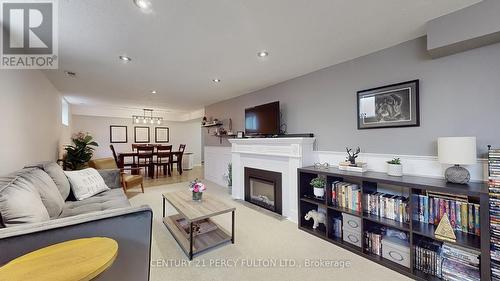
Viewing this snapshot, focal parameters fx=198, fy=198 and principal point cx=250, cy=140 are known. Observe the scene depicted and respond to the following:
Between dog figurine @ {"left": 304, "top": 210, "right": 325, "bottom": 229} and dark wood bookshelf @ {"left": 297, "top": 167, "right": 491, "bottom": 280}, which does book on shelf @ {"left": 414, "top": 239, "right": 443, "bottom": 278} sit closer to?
dark wood bookshelf @ {"left": 297, "top": 167, "right": 491, "bottom": 280}

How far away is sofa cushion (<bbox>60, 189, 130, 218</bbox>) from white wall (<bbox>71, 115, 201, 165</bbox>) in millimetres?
5464

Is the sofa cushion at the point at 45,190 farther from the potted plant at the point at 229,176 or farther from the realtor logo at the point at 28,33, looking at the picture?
the potted plant at the point at 229,176

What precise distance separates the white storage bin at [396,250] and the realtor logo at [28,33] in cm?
363

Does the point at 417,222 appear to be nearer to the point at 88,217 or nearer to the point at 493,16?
the point at 493,16

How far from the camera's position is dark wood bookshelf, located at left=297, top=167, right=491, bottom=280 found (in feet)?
4.83

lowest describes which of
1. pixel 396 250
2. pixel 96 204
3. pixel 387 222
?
A: pixel 396 250

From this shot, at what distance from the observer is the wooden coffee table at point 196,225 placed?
2.06m

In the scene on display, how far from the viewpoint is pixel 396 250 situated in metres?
1.92

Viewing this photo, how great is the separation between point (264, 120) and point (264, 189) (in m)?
1.27

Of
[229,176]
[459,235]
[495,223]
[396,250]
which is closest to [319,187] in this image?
[396,250]

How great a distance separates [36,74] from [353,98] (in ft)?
15.0

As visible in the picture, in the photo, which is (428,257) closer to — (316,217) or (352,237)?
(352,237)

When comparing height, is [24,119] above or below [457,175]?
above

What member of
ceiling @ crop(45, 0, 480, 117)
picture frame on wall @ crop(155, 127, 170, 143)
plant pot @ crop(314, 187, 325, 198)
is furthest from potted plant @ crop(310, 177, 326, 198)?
picture frame on wall @ crop(155, 127, 170, 143)
